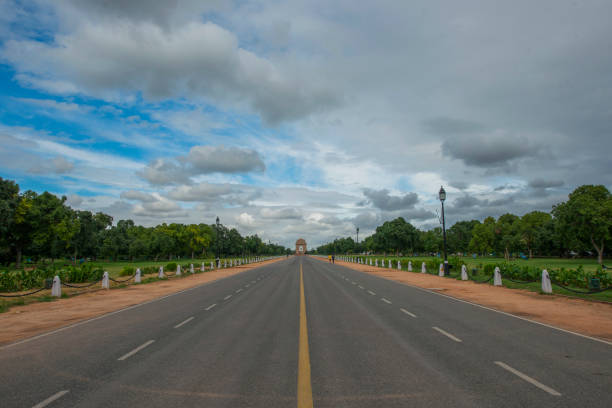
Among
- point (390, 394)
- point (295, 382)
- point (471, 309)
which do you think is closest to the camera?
point (390, 394)

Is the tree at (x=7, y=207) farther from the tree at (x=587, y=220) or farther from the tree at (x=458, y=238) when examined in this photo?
the tree at (x=458, y=238)

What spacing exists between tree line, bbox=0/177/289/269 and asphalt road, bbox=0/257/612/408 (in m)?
48.2

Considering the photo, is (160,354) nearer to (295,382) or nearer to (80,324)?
(295,382)

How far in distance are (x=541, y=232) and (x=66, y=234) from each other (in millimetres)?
100086

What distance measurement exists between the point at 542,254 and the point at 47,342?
11918cm

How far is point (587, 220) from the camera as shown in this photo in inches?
2153

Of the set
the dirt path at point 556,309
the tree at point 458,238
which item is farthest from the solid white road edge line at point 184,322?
the tree at point 458,238

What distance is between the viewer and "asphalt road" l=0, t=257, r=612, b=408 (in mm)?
5039

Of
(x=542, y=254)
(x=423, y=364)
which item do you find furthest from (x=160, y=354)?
(x=542, y=254)

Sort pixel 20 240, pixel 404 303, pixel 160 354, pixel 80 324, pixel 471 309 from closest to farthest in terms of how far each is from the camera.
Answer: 1. pixel 160 354
2. pixel 80 324
3. pixel 471 309
4. pixel 404 303
5. pixel 20 240

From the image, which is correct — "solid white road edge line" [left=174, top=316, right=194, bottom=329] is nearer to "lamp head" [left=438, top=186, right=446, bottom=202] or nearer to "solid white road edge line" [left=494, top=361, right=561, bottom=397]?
"solid white road edge line" [left=494, top=361, right=561, bottom=397]

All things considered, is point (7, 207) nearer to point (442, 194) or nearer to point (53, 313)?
point (53, 313)

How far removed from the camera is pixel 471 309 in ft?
44.6

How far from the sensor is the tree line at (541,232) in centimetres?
5509
